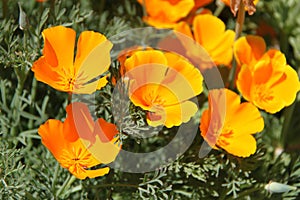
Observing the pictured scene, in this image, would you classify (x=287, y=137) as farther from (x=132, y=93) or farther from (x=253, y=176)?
(x=132, y=93)

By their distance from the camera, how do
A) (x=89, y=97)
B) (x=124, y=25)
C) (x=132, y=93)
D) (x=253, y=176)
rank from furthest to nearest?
(x=124, y=25), (x=253, y=176), (x=89, y=97), (x=132, y=93)

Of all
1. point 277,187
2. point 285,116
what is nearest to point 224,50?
point 285,116

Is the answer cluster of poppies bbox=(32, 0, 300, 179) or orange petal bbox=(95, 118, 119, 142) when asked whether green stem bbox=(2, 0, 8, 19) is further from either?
orange petal bbox=(95, 118, 119, 142)

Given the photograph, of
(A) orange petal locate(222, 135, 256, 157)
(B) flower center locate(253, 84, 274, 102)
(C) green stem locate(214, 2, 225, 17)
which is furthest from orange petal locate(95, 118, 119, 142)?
(C) green stem locate(214, 2, 225, 17)

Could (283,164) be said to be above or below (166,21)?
below

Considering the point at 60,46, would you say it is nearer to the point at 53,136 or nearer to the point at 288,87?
the point at 53,136

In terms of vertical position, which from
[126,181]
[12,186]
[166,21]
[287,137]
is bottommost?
[287,137]

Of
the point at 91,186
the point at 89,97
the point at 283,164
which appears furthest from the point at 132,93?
the point at 283,164
